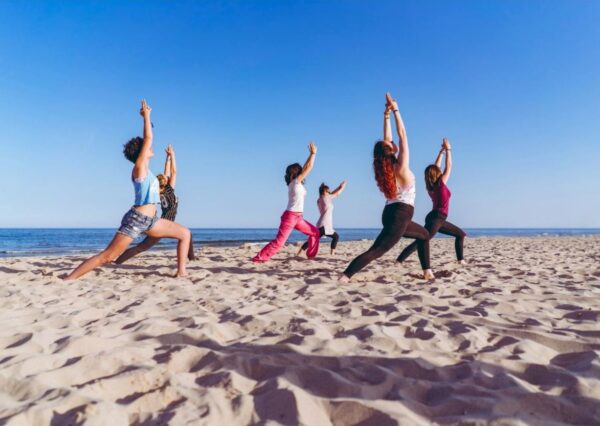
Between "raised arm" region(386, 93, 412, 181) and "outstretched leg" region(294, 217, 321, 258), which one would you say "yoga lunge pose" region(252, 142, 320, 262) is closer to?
"outstretched leg" region(294, 217, 321, 258)

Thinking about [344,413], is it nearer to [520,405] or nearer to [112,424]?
[520,405]

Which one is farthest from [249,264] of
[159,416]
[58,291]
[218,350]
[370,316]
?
[159,416]

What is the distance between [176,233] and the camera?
5652 mm

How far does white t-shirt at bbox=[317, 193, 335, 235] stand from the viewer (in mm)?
9125

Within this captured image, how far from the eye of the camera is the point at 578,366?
2240 millimetres

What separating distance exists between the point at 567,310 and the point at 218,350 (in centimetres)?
291

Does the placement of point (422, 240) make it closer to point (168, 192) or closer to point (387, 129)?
point (387, 129)

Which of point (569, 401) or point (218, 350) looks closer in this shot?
point (569, 401)

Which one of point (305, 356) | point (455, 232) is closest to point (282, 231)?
point (455, 232)

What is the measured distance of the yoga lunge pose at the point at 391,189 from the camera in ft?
16.2

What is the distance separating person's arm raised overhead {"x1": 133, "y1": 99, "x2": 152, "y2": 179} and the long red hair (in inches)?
107

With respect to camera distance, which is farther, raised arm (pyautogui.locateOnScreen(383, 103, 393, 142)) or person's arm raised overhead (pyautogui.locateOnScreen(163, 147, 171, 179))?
person's arm raised overhead (pyautogui.locateOnScreen(163, 147, 171, 179))

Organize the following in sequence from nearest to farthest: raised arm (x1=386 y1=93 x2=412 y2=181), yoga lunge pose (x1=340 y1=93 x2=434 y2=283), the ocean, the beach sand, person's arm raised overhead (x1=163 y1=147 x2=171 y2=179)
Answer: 1. the beach sand
2. raised arm (x1=386 y1=93 x2=412 y2=181)
3. yoga lunge pose (x1=340 y1=93 x2=434 y2=283)
4. person's arm raised overhead (x1=163 y1=147 x2=171 y2=179)
5. the ocean

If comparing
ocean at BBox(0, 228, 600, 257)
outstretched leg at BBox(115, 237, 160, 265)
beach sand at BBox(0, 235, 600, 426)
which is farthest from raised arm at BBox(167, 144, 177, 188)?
ocean at BBox(0, 228, 600, 257)
